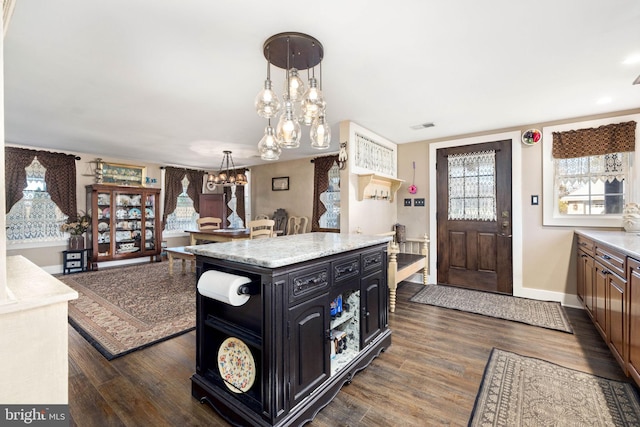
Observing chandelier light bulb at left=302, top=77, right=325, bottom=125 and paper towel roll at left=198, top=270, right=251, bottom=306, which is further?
chandelier light bulb at left=302, top=77, right=325, bottom=125

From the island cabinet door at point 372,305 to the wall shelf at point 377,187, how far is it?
144 centimetres

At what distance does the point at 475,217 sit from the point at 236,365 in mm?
3621

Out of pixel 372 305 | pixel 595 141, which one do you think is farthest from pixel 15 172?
pixel 595 141

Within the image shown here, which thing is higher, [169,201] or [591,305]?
[169,201]

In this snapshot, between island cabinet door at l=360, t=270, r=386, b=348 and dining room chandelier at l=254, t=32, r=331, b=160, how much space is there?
1.12 m

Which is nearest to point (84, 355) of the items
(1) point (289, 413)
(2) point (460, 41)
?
(1) point (289, 413)

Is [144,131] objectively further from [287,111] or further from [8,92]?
[287,111]

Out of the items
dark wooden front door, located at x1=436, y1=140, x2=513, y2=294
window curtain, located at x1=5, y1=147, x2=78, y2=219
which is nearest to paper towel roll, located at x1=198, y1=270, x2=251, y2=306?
dark wooden front door, located at x1=436, y1=140, x2=513, y2=294

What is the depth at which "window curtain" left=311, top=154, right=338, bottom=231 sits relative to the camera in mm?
5500

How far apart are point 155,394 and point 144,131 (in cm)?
346

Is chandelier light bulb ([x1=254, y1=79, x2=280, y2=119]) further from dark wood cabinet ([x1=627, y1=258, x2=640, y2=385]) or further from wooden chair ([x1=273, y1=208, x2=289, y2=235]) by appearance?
wooden chair ([x1=273, y1=208, x2=289, y2=235])

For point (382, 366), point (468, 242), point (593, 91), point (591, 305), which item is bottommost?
point (382, 366)

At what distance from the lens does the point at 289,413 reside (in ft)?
4.92

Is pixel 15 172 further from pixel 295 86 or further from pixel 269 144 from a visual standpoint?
pixel 295 86
